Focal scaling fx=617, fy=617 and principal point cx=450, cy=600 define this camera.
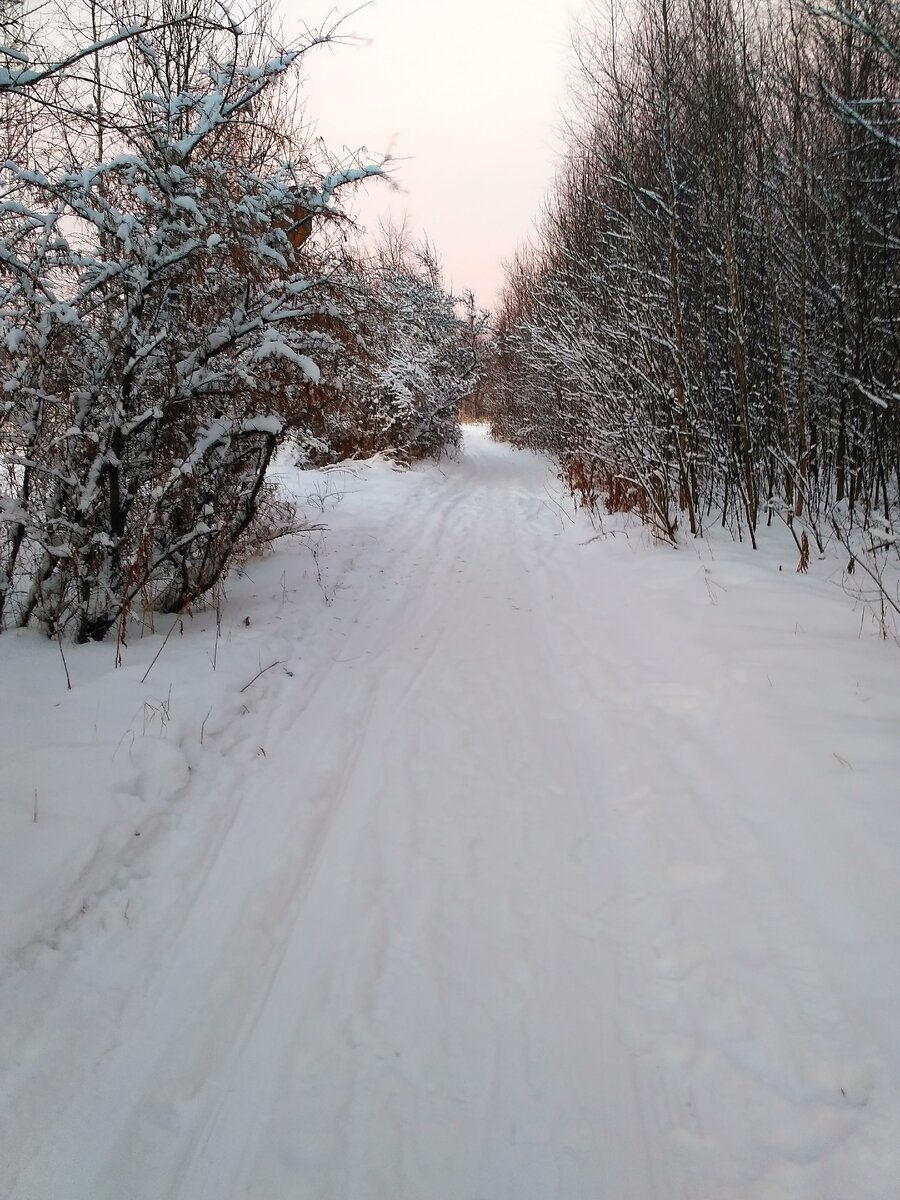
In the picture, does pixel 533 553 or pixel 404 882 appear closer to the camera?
pixel 404 882

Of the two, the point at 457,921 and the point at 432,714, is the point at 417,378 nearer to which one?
the point at 432,714

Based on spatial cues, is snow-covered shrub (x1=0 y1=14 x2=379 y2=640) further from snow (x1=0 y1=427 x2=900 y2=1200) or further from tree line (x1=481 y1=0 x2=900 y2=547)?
tree line (x1=481 y1=0 x2=900 y2=547)

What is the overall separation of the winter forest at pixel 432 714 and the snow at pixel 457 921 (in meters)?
0.01

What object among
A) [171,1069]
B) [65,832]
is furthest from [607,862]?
[65,832]

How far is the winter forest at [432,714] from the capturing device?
177 cm

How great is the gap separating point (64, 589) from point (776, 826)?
448 centimetres

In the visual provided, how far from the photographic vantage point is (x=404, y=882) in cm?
261

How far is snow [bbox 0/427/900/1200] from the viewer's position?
1.68 metres

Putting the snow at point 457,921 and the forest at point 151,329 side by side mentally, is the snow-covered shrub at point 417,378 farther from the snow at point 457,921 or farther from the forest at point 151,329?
the snow at point 457,921

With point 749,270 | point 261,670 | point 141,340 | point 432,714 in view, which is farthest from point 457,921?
point 749,270

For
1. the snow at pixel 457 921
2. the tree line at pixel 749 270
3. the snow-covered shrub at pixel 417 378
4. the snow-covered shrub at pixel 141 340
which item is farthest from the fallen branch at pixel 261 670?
the snow-covered shrub at pixel 417 378

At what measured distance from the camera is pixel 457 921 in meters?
2.41

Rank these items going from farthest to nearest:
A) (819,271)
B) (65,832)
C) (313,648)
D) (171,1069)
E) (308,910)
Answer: (819,271) < (313,648) < (65,832) < (308,910) < (171,1069)

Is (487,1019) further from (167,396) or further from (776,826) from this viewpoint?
(167,396)
